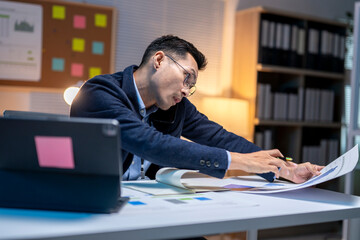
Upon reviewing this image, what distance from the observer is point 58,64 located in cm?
337

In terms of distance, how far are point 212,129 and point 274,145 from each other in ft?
7.56

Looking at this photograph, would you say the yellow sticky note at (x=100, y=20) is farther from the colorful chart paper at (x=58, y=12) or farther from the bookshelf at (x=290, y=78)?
the bookshelf at (x=290, y=78)

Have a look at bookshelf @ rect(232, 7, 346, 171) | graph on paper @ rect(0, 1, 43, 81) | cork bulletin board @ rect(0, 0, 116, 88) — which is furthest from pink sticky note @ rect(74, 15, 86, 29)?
bookshelf @ rect(232, 7, 346, 171)

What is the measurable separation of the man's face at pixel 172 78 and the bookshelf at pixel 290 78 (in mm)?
2151

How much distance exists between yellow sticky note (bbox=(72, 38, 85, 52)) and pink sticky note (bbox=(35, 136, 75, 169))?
2605 millimetres

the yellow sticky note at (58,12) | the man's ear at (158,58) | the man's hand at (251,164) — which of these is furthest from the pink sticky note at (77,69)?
the man's hand at (251,164)

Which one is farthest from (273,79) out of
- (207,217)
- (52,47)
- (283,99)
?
(207,217)

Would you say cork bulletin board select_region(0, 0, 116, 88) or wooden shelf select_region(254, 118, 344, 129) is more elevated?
cork bulletin board select_region(0, 0, 116, 88)

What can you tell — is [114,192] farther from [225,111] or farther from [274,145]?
[274,145]

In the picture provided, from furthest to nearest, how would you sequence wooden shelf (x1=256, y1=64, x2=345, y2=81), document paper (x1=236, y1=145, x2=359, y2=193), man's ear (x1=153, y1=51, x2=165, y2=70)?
wooden shelf (x1=256, y1=64, x2=345, y2=81)
man's ear (x1=153, y1=51, x2=165, y2=70)
document paper (x1=236, y1=145, x2=359, y2=193)

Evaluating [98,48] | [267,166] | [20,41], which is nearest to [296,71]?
[98,48]

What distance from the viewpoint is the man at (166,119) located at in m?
1.26

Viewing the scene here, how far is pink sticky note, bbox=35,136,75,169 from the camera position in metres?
0.90

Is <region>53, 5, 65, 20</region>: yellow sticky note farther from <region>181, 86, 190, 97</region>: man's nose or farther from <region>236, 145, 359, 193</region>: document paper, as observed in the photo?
<region>236, 145, 359, 193</region>: document paper
